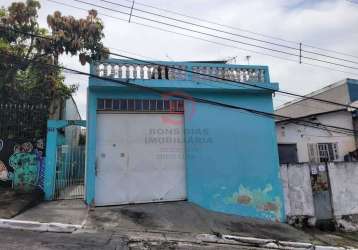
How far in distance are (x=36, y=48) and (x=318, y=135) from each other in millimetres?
11764

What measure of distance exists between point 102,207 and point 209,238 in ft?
10.5

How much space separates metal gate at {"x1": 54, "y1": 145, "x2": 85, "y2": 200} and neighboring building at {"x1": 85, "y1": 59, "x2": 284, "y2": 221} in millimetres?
985

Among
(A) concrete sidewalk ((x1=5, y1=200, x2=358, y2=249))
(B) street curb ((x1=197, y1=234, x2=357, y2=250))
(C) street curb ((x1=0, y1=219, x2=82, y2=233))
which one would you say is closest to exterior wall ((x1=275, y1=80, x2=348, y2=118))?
(A) concrete sidewalk ((x1=5, y1=200, x2=358, y2=249))

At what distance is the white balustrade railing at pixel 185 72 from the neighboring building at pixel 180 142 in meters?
0.03

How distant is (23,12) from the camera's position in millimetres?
8820

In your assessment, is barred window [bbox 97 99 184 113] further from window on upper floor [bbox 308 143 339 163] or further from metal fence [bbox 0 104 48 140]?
window on upper floor [bbox 308 143 339 163]

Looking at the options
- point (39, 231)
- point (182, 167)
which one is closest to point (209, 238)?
point (182, 167)

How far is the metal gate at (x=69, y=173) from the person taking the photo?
850cm

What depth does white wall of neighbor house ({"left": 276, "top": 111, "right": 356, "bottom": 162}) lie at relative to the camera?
12211 millimetres

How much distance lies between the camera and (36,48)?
9234mm

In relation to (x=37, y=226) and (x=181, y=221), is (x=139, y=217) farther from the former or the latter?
(x=37, y=226)

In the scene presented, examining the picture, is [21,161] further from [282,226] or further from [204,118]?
[282,226]

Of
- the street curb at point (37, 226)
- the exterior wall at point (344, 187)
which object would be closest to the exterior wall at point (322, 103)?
the exterior wall at point (344, 187)

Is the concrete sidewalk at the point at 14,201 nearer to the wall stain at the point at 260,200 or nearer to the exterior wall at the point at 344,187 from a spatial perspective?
the wall stain at the point at 260,200
